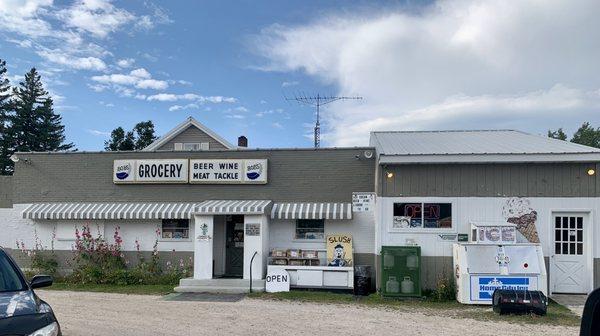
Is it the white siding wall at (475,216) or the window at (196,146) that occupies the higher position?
the window at (196,146)

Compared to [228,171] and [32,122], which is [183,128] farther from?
[32,122]

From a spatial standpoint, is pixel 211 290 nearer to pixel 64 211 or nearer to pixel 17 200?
pixel 64 211

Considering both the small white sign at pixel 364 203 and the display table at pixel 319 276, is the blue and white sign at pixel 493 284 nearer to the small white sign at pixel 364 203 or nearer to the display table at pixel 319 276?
the display table at pixel 319 276

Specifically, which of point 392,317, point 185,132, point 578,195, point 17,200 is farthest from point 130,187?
point 578,195

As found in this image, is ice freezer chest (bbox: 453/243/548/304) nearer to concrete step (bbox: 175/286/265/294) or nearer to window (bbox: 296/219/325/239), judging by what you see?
window (bbox: 296/219/325/239)

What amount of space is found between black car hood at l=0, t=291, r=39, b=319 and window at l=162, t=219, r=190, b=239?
10396 millimetres

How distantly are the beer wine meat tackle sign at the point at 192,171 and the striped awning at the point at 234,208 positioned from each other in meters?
A: 0.98

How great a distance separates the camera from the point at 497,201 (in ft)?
42.8

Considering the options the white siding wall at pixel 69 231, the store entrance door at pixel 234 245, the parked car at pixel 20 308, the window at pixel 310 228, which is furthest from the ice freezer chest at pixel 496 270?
the parked car at pixel 20 308

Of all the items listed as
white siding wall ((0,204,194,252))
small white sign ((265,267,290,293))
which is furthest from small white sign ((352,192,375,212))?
white siding wall ((0,204,194,252))

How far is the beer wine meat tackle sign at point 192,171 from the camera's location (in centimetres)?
1580

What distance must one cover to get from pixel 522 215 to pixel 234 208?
25.6 feet

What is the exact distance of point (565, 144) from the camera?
47.2ft

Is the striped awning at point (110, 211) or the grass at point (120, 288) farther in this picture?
the striped awning at point (110, 211)
